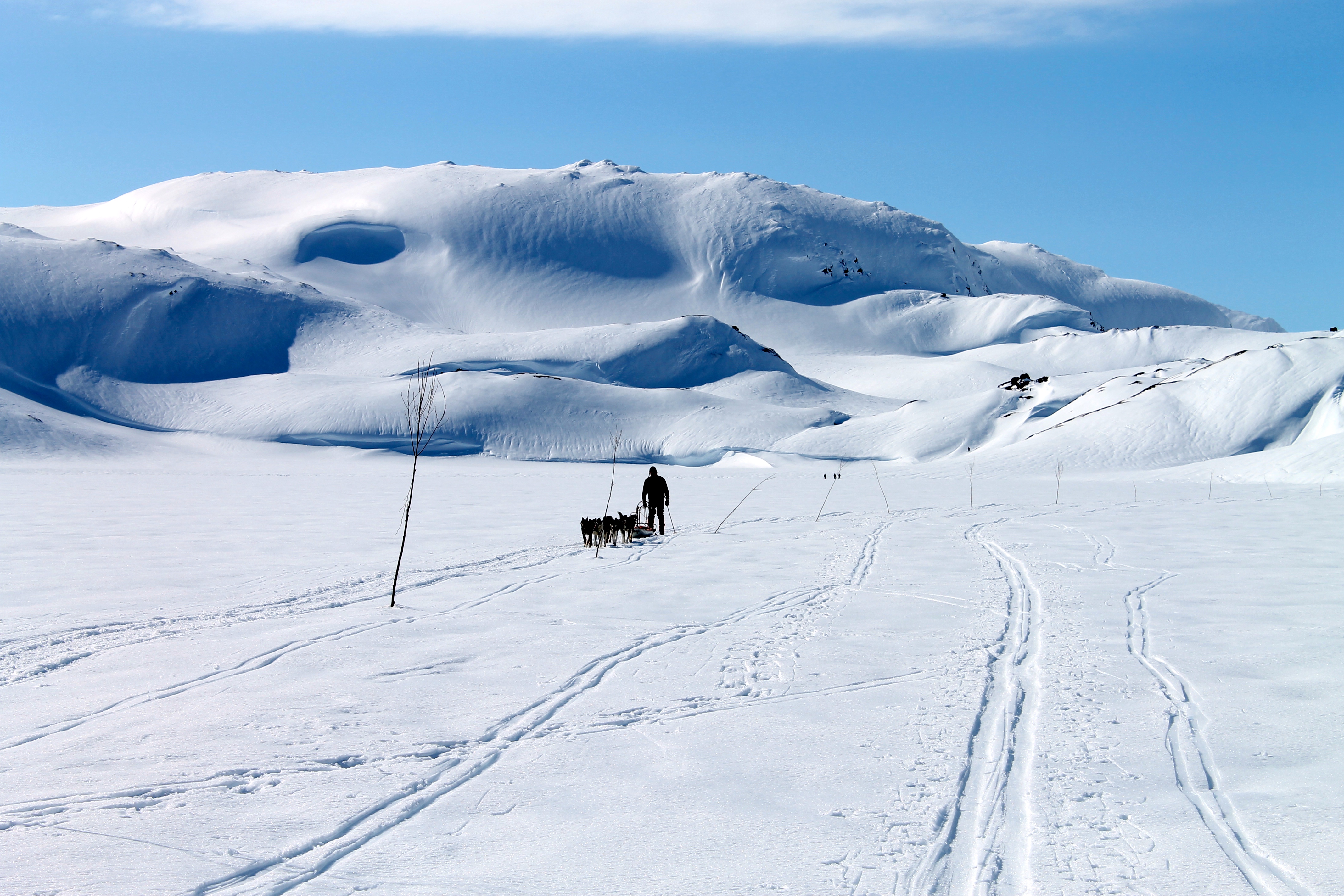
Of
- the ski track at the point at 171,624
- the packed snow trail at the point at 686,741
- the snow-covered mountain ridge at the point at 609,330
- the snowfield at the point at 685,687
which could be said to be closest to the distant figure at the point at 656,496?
the snowfield at the point at 685,687

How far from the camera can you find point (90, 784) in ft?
15.2

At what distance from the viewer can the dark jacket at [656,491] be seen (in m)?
16.7

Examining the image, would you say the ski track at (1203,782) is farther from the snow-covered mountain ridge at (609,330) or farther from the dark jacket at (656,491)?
the snow-covered mountain ridge at (609,330)

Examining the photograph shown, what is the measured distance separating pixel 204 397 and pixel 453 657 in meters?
82.7

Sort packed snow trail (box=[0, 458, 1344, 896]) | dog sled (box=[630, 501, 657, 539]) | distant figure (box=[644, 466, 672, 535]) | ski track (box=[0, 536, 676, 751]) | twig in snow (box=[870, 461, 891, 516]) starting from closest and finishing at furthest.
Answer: packed snow trail (box=[0, 458, 1344, 896])
ski track (box=[0, 536, 676, 751])
dog sled (box=[630, 501, 657, 539])
distant figure (box=[644, 466, 672, 535])
twig in snow (box=[870, 461, 891, 516])

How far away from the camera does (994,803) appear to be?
14.5ft

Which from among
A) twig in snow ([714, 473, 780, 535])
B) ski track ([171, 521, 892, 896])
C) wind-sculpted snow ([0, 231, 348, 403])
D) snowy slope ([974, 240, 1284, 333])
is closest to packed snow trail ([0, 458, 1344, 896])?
ski track ([171, 521, 892, 896])

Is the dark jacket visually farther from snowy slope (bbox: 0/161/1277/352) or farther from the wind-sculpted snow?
snowy slope (bbox: 0/161/1277/352)

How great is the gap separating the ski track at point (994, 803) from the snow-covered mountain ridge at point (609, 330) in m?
39.5

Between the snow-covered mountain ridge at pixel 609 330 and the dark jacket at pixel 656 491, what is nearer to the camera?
the dark jacket at pixel 656 491

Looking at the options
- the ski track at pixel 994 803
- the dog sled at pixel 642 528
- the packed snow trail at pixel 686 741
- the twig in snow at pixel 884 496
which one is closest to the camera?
the ski track at pixel 994 803

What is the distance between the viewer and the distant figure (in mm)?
16641

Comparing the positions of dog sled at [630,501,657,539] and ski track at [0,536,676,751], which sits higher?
dog sled at [630,501,657,539]

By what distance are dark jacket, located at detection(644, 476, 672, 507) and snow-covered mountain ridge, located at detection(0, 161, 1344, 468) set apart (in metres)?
28.5
